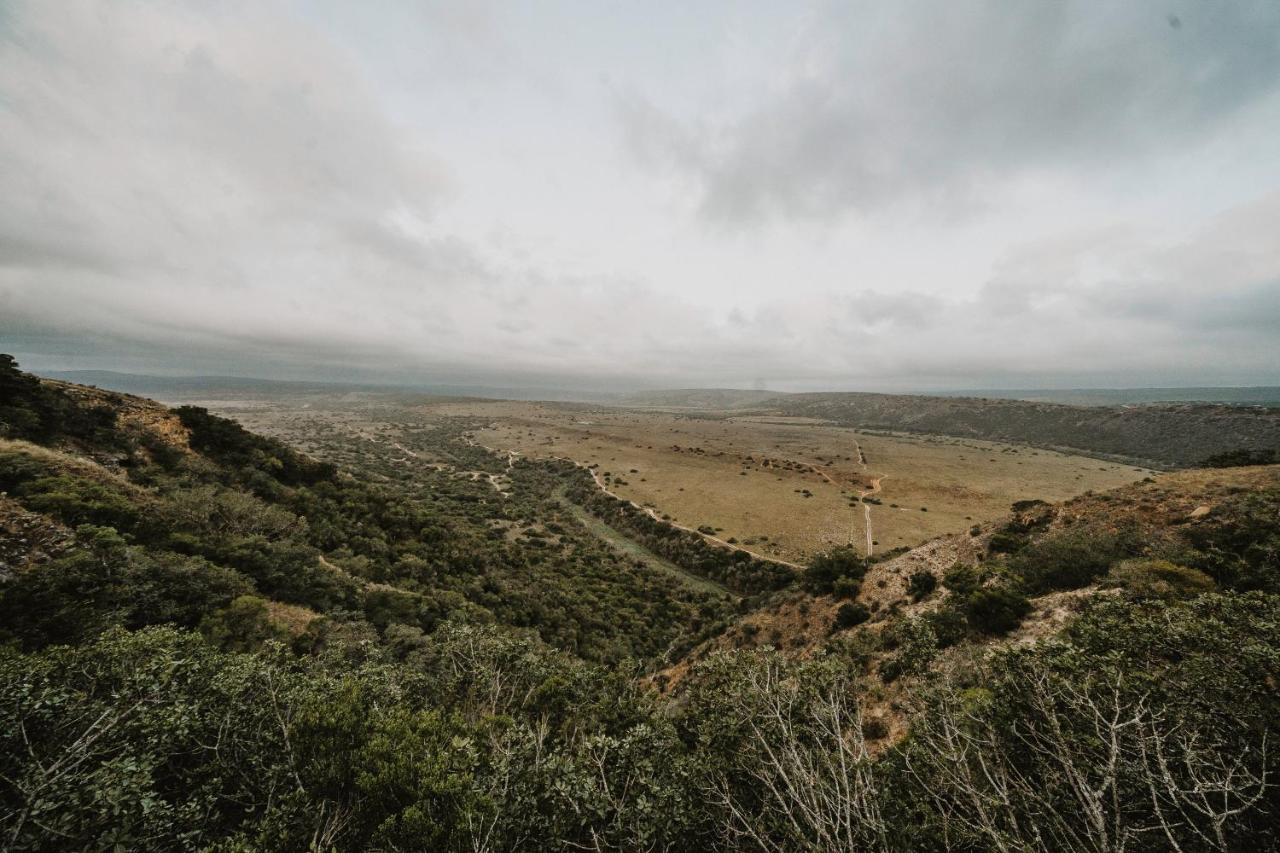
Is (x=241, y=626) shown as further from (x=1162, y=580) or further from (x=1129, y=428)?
(x=1129, y=428)

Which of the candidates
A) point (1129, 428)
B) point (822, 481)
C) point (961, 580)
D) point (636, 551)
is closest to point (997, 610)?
point (961, 580)

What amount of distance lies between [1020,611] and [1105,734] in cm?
1317

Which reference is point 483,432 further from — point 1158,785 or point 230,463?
point 1158,785

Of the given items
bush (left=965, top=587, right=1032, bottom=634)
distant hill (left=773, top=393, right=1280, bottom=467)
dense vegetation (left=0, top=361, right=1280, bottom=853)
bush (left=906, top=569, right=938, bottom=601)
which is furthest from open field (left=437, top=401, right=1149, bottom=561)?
dense vegetation (left=0, top=361, right=1280, bottom=853)

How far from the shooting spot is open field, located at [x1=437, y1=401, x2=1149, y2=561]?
57844 millimetres

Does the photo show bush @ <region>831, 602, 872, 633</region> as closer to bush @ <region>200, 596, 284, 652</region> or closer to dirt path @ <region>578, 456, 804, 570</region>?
dirt path @ <region>578, 456, 804, 570</region>

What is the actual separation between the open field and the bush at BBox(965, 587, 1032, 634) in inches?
1090

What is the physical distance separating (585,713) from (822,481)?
79001 mm

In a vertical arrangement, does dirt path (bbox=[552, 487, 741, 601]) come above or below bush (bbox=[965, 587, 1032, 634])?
below

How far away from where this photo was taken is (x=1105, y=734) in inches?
400

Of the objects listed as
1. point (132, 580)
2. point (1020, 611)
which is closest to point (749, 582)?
point (1020, 611)

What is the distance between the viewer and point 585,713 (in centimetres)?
1622

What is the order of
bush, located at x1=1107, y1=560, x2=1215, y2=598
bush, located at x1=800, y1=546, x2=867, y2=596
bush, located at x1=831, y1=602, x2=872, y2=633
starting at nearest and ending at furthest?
1. bush, located at x1=1107, y1=560, x2=1215, y2=598
2. bush, located at x1=831, y1=602, x2=872, y2=633
3. bush, located at x1=800, y1=546, x2=867, y2=596

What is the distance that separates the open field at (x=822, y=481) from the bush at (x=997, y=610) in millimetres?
27699
